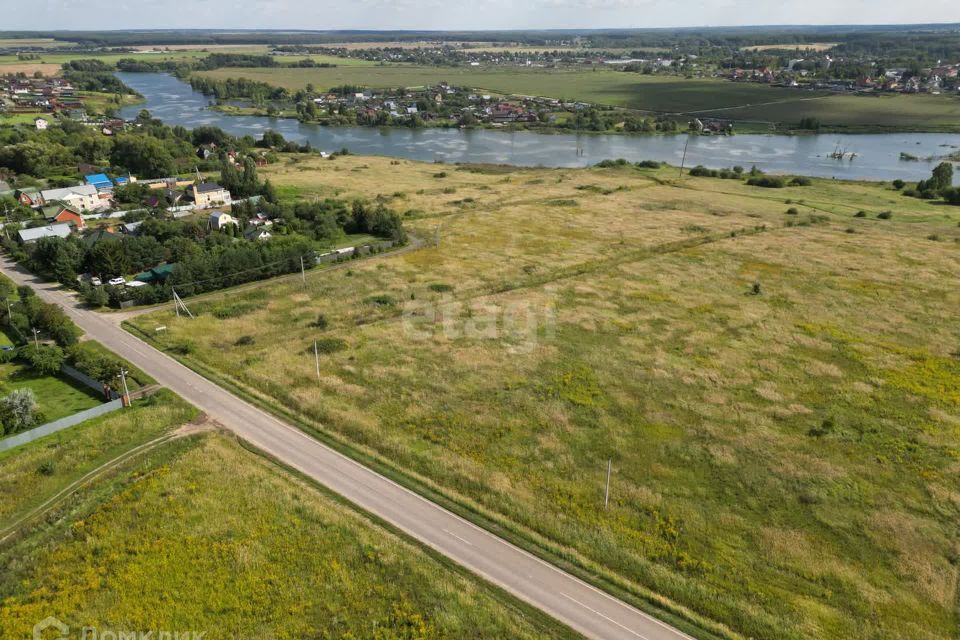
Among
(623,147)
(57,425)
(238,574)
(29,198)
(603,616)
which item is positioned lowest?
(603,616)

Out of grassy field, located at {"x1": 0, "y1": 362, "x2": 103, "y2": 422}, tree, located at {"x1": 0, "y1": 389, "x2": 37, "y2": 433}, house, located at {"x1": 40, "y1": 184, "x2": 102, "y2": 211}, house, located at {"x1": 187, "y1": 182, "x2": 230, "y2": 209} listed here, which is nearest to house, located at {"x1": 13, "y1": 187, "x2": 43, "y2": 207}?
house, located at {"x1": 40, "y1": 184, "x2": 102, "y2": 211}

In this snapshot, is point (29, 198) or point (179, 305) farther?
point (29, 198)

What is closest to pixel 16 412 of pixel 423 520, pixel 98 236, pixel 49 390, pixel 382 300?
pixel 49 390

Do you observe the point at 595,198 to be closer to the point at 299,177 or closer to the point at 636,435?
the point at 299,177

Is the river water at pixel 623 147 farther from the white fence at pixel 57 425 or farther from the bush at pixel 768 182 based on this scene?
the white fence at pixel 57 425

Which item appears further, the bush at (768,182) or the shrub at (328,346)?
the bush at (768,182)

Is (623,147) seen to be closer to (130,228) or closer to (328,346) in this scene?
(130,228)

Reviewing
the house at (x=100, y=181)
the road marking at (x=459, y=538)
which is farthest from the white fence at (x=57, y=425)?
the house at (x=100, y=181)

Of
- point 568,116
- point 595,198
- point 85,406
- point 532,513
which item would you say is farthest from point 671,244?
point 568,116
